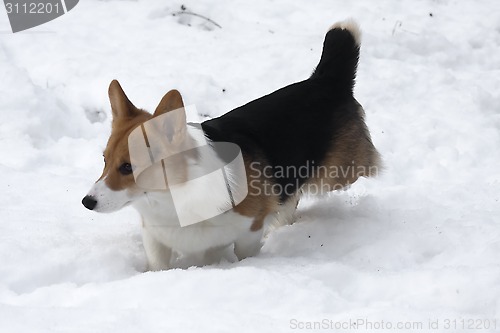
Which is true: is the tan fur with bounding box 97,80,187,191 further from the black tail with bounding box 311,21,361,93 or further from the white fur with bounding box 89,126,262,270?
the black tail with bounding box 311,21,361,93

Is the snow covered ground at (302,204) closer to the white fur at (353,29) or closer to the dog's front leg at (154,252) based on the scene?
the dog's front leg at (154,252)

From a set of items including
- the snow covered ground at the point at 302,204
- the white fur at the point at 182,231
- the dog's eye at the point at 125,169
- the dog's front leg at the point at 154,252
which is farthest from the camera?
the dog's front leg at the point at 154,252

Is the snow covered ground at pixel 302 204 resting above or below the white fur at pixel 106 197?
below

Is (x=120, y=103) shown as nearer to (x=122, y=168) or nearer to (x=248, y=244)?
(x=122, y=168)

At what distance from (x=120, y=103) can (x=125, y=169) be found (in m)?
0.39

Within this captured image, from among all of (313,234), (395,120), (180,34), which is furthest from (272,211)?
(180,34)

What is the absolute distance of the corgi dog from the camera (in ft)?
10.1

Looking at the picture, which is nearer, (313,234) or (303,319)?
(303,319)

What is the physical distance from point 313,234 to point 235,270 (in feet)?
3.12

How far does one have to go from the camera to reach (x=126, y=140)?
121 inches

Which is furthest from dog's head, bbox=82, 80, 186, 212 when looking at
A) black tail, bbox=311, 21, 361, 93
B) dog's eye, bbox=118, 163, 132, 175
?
black tail, bbox=311, 21, 361, 93

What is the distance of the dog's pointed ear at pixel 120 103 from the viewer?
10.6 feet

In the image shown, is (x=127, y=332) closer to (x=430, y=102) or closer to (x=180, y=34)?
(x=430, y=102)

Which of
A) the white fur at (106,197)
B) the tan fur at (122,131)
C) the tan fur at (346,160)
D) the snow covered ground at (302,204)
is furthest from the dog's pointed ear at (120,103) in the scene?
the tan fur at (346,160)
